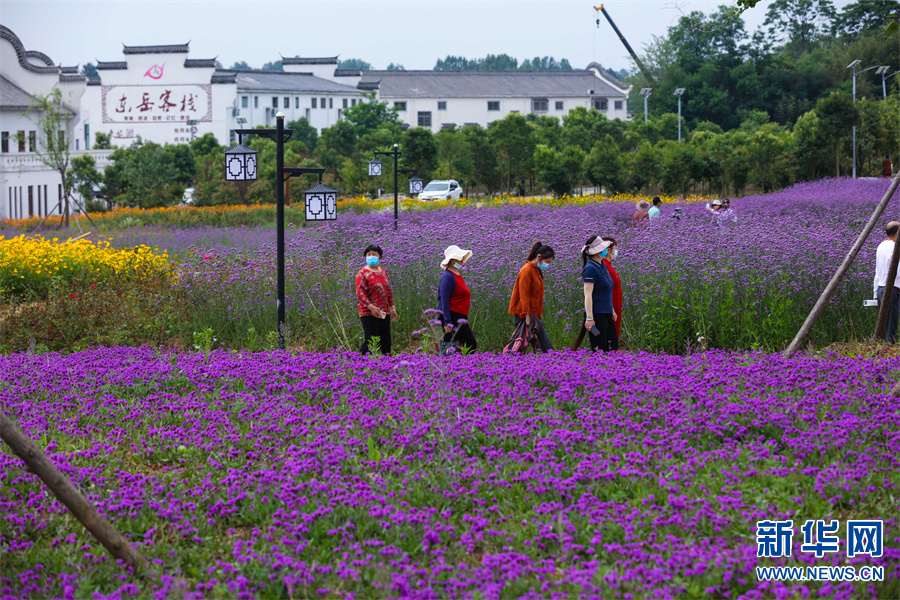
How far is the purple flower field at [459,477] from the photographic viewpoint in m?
3.94

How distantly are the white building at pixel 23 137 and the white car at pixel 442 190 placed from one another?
15.8m

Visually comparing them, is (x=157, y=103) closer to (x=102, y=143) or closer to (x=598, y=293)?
(x=102, y=143)

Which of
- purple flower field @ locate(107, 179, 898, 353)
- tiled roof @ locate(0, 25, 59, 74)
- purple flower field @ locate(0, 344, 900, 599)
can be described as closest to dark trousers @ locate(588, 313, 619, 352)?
purple flower field @ locate(107, 179, 898, 353)

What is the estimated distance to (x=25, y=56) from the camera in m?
47.6

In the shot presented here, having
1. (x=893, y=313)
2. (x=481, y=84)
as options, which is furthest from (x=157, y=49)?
(x=893, y=313)

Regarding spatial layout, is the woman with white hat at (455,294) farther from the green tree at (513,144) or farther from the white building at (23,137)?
the white building at (23,137)

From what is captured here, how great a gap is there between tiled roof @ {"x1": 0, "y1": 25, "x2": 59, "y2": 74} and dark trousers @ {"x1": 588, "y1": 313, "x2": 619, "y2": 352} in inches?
1717

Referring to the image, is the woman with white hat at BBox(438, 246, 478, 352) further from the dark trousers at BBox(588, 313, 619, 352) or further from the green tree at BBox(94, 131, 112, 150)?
the green tree at BBox(94, 131, 112, 150)

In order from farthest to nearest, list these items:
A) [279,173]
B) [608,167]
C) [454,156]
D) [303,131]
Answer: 1. [303,131]
2. [454,156]
3. [608,167]
4. [279,173]

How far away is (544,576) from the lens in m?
3.93

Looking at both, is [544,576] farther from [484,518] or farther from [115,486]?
[115,486]

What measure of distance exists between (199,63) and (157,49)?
274 centimetres

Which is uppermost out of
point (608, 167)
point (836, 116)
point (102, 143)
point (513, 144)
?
point (102, 143)

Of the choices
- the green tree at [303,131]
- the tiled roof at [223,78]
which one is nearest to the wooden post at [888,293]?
the green tree at [303,131]
